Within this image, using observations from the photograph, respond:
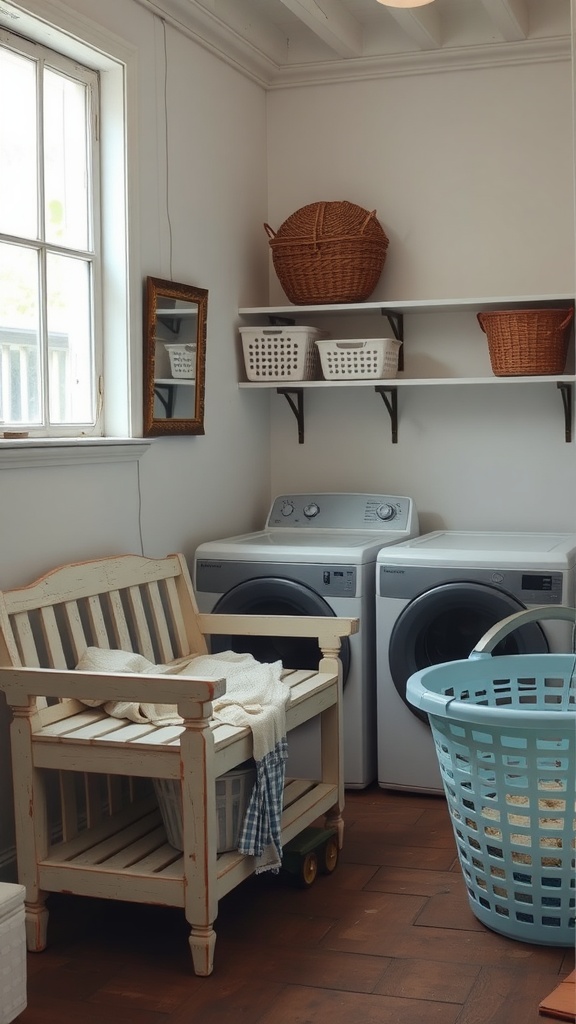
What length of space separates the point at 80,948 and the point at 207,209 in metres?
2.38

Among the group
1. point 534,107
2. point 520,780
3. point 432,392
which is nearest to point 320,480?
point 432,392

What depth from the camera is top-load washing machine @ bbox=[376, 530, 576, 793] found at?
333 centimetres

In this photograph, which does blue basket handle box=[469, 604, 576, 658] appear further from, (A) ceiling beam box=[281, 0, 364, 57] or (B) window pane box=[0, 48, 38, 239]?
(A) ceiling beam box=[281, 0, 364, 57]

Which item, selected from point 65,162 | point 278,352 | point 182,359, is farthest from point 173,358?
point 65,162

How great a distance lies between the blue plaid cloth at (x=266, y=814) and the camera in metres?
2.53

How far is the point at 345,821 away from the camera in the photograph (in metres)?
3.37

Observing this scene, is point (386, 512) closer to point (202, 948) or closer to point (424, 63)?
point (424, 63)

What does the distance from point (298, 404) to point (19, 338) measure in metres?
1.59

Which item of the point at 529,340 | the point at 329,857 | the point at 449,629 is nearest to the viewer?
the point at 329,857

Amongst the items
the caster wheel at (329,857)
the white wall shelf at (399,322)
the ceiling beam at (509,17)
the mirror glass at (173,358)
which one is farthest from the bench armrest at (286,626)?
the ceiling beam at (509,17)

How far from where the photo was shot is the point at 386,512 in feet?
13.1

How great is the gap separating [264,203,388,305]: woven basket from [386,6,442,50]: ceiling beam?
592 millimetres

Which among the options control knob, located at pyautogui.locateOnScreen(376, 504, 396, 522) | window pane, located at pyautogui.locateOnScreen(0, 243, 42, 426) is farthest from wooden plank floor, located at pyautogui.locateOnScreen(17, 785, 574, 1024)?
control knob, located at pyautogui.locateOnScreen(376, 504, 396, 522)

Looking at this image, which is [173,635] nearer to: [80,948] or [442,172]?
[80,948]
